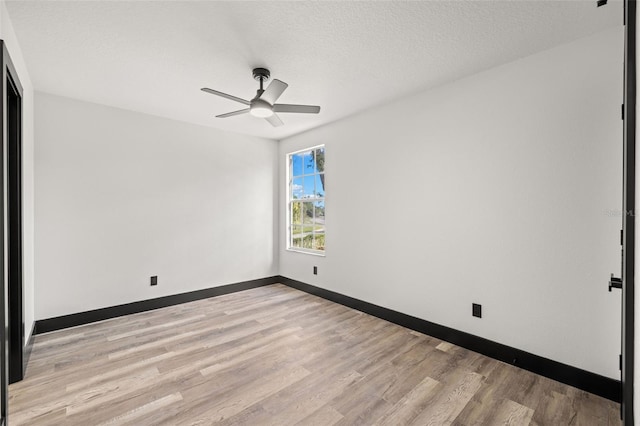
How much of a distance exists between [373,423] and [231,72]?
2874 mm

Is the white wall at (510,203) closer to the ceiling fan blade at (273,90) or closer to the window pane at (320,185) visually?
the window pane at (320,185)

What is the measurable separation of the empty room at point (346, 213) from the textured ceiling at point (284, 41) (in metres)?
0.02

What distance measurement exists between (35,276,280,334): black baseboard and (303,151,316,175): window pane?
1.94 m

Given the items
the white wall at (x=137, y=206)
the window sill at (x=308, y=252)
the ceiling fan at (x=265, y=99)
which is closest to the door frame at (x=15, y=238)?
the white wall at (x=137, y=206)

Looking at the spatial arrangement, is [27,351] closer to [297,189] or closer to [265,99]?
[265,99]

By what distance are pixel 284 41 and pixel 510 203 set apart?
2.21 m

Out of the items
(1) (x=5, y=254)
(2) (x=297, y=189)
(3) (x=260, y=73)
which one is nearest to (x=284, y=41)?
(3) (x=260, y=73)

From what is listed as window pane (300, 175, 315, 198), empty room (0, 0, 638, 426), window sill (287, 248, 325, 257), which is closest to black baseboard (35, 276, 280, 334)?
empty room (0, 0, 638, 426)

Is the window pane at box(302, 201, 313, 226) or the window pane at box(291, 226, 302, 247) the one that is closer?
the window pane at box(302, 201, 313, 226)

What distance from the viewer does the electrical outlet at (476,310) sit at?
2.60 meters

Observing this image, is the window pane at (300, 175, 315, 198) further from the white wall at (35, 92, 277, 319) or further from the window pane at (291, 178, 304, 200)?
the white wall at (35, 92, 277, 319)

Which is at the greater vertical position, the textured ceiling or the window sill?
the textured ceiling

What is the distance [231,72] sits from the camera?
8.54ft

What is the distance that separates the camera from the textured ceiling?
1821 millimetres
